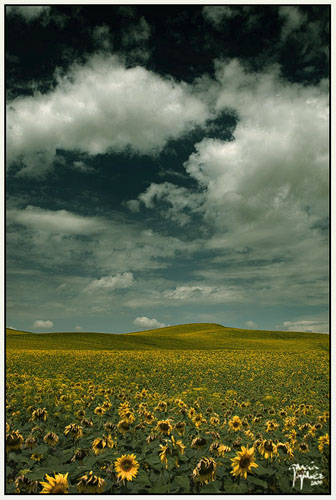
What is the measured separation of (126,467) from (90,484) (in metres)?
0.55

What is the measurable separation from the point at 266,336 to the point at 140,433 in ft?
236

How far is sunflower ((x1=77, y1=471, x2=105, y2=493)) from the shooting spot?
3.58 meters

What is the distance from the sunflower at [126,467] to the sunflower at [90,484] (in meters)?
0.37

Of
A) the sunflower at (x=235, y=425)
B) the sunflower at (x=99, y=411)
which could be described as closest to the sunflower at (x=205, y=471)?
the sunflower at (x=235, y=425)

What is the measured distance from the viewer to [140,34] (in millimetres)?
6180

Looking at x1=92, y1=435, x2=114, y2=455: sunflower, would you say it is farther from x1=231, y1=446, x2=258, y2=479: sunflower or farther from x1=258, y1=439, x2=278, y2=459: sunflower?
x1=258, y1=439, x2=278, y2=459: sunflower

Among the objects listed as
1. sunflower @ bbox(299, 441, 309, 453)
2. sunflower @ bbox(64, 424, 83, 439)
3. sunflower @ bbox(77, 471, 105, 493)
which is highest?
sunflower @ bbox(77, 471, 105, 493)

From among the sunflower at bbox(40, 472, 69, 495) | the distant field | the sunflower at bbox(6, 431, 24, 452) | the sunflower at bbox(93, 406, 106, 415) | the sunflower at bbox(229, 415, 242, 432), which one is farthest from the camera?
the sunflower at bbox(93, 406, 106, 415)

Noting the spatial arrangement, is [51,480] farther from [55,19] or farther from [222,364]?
[222,364]

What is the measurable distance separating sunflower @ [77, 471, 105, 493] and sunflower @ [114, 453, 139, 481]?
14.4 inches

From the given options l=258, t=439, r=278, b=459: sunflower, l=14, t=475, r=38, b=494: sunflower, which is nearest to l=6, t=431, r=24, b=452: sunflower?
l=14, t=475, r=38, b=494: sunflower

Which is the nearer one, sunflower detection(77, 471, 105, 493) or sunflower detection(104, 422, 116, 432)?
sunflower detection(77, 471, 105, 493)

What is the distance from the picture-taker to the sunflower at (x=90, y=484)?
3.58 m
